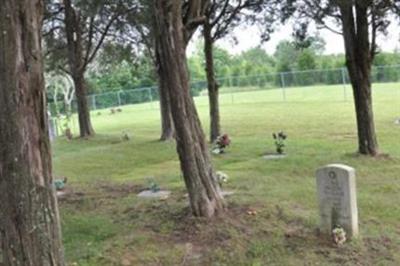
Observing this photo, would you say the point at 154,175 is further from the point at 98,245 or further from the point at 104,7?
the point at 104,7

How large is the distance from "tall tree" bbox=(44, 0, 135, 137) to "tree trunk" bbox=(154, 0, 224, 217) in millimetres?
13540

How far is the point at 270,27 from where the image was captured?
15.2m

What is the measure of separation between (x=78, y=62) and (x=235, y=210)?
16206 millimetres

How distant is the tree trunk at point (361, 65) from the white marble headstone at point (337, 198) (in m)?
6.00

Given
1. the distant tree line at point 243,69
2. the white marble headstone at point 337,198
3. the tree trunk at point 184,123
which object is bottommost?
the white marble headstone at point 337,198

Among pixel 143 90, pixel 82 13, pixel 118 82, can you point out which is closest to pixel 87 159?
pixel 82 13

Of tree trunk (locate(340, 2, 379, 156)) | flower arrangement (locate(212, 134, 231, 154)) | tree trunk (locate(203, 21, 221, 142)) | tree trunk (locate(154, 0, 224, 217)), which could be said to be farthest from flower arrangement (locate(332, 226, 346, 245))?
tree trunk (locate(203, 21, 221, 142))

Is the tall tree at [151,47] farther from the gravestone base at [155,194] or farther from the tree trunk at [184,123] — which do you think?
the tree trunk at [184,123]

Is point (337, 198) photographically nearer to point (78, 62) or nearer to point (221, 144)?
point (221, 144)

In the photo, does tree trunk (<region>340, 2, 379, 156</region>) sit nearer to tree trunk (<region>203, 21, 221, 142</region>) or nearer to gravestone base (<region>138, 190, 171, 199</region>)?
gravestone base (<region>138, 190, 171, 199</region>)

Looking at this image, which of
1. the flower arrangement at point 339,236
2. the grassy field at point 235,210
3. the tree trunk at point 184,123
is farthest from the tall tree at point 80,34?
the flower arrangement at point 339,236

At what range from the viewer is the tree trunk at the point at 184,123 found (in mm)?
6008

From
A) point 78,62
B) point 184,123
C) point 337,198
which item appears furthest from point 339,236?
point 78,62

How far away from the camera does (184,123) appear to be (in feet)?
19.7
